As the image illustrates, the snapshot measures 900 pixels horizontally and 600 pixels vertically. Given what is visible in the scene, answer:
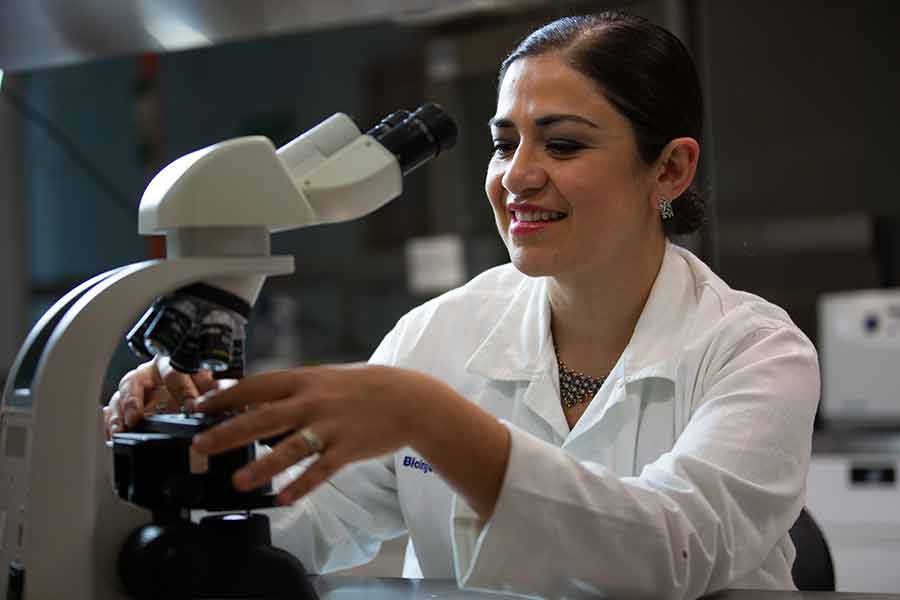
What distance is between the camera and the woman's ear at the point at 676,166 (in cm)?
137

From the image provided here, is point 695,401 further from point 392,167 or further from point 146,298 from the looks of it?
point 146,298

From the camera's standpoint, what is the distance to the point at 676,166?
1391mm

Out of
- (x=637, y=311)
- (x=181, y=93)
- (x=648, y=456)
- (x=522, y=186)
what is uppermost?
(x=181, y=93)

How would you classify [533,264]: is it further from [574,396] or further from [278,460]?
[278,460]

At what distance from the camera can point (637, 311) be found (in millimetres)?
1426

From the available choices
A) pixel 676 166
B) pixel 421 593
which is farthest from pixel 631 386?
pixel 421 593

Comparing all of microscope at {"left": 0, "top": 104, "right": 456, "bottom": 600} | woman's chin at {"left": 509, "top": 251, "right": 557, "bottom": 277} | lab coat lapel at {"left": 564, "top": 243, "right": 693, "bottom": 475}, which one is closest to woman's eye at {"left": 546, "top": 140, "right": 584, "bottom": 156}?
woman's chin at {"left": 509, "top": 251, "right": 557, "bottom": 277}

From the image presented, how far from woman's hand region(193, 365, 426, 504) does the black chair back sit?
789mm

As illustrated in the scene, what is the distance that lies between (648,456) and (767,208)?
2.18 meters

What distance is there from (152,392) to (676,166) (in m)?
→ 0.70

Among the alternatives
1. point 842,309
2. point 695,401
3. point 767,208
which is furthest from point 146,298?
point 767,208

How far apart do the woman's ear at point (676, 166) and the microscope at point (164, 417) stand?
52cm

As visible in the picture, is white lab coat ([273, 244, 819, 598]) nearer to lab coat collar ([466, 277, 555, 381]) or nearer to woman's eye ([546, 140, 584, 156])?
lab coat collar ([466, 277, 555, 381])

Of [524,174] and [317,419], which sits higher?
[524,174]
